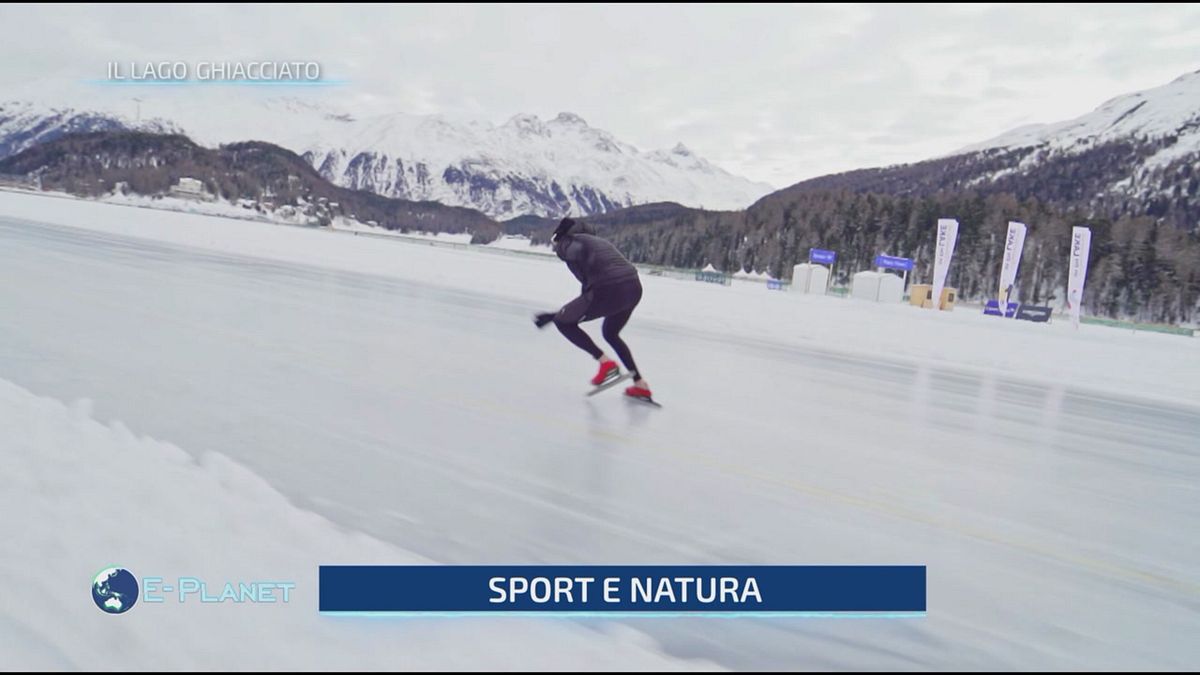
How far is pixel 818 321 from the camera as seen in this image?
13.5 meters

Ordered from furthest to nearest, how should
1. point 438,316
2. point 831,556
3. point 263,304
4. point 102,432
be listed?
point 438,316, point 263,304, point 102,432, point 831,556

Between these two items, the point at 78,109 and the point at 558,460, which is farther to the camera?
the point at 78,109

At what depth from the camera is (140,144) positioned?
74.0 meters

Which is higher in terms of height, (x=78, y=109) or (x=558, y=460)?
(x=78, y=109)

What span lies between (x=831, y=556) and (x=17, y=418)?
4.51 metres

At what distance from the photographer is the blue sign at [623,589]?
246 centimetres

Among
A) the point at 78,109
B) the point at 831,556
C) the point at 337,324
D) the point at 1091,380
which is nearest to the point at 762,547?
the point at 831,556

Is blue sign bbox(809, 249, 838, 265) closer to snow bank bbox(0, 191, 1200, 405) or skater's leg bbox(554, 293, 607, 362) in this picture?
snow bank bbox(0, 191, 1200, 405)

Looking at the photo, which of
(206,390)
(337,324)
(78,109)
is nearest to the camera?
(206,390)

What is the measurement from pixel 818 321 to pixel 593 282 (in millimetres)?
8791

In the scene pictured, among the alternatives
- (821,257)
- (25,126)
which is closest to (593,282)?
(821,257)

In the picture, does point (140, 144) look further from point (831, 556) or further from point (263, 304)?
point (831, 556)

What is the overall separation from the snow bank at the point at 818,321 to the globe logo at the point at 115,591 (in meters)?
10.3

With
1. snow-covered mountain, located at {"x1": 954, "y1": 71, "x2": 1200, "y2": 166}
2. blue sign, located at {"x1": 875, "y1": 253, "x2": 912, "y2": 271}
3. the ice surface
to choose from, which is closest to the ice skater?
the ice surface
